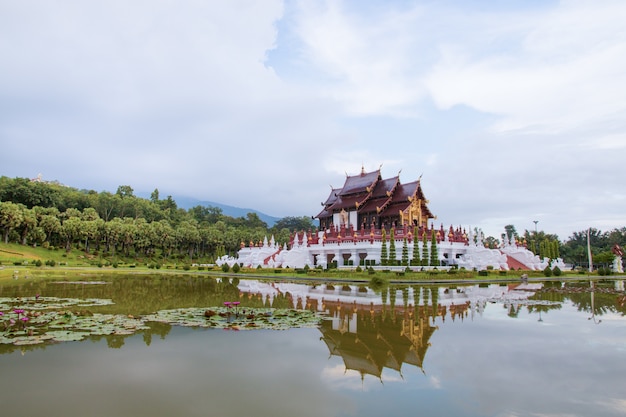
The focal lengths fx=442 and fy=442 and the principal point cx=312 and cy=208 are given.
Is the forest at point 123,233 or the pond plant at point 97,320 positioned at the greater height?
the forest at point 123,233

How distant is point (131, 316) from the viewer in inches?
478

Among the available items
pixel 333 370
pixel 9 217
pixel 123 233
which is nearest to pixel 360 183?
pixel 123 233

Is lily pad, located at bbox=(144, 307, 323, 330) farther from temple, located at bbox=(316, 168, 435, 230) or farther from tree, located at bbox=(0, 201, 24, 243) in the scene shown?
tree, located at bbox=(0, 201, 24, 243)

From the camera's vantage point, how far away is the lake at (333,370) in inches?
226

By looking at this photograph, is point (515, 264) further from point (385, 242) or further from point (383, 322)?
point (383, 322)

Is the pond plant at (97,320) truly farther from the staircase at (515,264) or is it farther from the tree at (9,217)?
the tree at (9,217)

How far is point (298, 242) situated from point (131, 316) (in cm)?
3510

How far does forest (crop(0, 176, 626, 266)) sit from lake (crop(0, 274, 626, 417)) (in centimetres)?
3832

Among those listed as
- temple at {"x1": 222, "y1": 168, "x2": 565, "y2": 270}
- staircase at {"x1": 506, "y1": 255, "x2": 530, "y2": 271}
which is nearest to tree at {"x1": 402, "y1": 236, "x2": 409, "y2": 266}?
temple at {"x1": 222, "y1": 168, "x2": 565, "y2": 270}

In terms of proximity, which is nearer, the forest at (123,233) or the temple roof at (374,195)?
the temple roof at (374,195)

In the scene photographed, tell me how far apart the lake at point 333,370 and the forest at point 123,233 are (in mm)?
38315

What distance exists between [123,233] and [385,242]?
3988cm

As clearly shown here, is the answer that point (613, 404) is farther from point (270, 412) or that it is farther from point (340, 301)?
point (340, 301)

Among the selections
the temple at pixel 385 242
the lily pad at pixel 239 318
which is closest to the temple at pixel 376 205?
the temple at pixel 385 242
